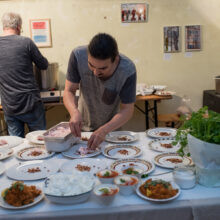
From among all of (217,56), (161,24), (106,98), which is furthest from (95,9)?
(106,98)

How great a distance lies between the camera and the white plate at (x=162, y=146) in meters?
1.70

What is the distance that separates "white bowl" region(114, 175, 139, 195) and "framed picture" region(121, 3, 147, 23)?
327 cm

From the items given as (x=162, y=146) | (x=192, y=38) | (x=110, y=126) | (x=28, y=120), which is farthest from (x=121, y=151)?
(x=192, y=38)

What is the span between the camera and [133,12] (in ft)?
13.2

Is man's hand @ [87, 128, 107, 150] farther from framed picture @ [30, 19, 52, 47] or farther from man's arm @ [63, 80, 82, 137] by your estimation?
framed picture @ [30, 19, 52, 47]

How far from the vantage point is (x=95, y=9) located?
13.1 ft

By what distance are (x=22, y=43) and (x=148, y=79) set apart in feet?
7.09

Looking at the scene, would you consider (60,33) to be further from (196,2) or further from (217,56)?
(217,56)

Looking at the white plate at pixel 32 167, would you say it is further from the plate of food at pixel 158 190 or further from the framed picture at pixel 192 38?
the framed picture at pixel 192 38

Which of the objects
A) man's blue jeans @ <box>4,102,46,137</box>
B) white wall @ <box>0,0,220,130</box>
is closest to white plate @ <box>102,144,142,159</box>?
man's blue jeans @ <box>4,102,46,137</box>

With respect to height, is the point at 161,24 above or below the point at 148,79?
above

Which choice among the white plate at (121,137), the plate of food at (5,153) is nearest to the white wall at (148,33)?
the white plate at (121,137)

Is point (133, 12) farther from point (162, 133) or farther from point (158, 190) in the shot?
point (158, 190)

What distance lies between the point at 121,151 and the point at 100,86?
51 centimetres
